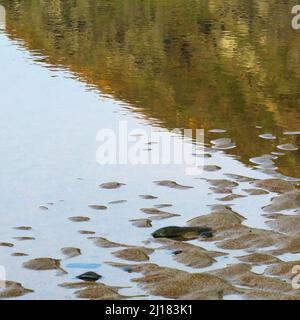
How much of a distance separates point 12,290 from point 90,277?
1309 millimetres

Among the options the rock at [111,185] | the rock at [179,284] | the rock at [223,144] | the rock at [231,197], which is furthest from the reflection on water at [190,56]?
the rock at [179,284]

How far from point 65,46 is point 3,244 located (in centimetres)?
2751

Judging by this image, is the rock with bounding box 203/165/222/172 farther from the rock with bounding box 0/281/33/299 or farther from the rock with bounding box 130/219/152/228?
the rock with bounding box 0/281/33/299

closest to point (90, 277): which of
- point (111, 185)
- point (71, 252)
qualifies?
point (71, 252)

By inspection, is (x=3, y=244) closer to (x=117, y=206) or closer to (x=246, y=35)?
(x=117, y=206)

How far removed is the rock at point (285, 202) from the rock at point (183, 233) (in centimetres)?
185

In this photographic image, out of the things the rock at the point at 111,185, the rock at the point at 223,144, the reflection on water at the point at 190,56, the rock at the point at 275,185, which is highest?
the reflection on water at the point at 190,56

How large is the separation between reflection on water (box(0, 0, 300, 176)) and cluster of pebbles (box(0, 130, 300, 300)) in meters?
2.44

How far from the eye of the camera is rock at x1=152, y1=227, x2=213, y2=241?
1725 cm

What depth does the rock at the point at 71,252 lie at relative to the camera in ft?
54.0

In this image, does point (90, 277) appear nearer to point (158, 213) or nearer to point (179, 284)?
point (179, 284)

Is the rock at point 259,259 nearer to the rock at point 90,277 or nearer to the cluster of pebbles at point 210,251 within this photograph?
the cluster of pebbles at point 210,251

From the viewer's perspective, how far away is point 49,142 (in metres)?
25.3

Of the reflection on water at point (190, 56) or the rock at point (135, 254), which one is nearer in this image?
the rock at point (135, 254)
